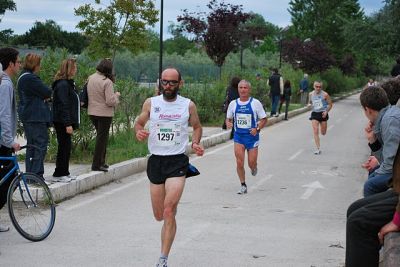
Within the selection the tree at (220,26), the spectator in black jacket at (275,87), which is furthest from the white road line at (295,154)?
the tree at (220,26)

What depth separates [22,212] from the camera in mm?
7465

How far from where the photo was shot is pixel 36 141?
938 centimetres

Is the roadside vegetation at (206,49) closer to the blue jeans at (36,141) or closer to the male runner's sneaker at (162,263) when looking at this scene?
the blue jeans at (36,141)

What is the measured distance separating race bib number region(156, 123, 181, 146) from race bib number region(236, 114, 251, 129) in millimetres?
4710

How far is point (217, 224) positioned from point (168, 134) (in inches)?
91.3

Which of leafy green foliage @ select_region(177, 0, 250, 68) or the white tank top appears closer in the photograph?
the white tank top

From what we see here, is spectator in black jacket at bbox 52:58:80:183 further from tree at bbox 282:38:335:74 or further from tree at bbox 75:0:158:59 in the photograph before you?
tree at bbox 282:38:335:74

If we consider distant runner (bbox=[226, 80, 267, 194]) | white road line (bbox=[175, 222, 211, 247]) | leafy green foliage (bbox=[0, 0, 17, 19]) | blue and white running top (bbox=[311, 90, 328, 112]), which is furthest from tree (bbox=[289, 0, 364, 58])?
white road line (bbox=[175, 222, 211, 247])

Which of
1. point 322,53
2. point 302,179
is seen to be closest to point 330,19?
point 322,53

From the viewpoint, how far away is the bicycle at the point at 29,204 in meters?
7.25

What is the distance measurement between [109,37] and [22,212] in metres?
28.2

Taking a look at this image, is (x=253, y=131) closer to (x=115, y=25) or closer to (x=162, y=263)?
(x=162, y=263)

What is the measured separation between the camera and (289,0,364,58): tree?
77.1 metres

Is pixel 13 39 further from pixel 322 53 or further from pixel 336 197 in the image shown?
pixel 336 197
